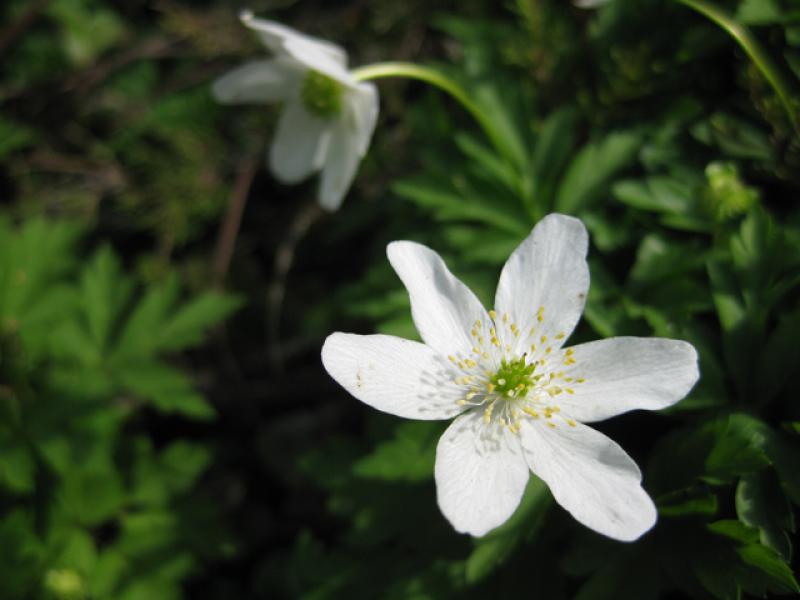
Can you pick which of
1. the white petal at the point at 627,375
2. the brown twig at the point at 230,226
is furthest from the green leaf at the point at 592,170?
the brown twig at the point at 230,226

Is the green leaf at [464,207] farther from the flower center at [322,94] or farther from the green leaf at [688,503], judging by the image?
the green leaf at [688,503]

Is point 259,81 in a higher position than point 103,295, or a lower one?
higher

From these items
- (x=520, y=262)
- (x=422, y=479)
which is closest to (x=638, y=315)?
(x=520, y=262)

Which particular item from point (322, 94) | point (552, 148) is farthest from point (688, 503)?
point (322, 94)

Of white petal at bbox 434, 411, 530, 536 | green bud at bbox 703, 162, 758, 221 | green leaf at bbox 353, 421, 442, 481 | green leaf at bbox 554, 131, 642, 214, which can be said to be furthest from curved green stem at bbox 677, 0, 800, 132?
green leaf at bbox 353, 421, 442, 481

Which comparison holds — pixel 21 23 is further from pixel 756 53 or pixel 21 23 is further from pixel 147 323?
pixel 756 53

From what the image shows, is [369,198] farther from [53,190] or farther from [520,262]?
[53,190]

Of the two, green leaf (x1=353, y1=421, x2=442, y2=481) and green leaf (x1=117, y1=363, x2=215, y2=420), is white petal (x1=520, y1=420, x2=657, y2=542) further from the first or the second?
green leaf (x1=117, y1=363, x2=215, y2=420)
